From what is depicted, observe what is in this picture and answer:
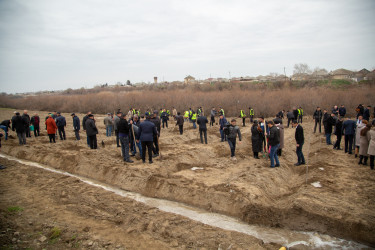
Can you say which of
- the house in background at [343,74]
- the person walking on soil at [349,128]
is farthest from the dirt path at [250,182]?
the house in background at [343,74]

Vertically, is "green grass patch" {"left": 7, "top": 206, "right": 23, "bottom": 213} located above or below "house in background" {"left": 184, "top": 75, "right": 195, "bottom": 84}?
below

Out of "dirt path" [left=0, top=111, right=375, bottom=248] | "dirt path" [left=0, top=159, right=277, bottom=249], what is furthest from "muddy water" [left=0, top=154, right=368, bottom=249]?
"dirt path" [left=0, top=159, right=277, bottom=249]

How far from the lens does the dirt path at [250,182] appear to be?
5.66 meters

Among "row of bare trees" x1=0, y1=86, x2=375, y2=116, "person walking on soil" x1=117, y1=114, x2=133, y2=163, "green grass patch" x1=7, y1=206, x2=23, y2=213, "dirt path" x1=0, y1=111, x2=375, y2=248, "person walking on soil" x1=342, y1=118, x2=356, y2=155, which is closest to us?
"dirt path" x1=0, y1=111, x2=375, y2=248

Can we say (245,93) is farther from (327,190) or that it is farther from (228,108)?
(327,190)

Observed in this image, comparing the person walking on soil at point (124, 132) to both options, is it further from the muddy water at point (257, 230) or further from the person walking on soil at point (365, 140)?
the person walking on soil at point (365, 140)

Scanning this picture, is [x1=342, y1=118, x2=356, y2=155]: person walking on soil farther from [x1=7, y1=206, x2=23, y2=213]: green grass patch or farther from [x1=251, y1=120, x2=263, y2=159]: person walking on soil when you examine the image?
[x1=7, y1=206, x2=23, y2=213]: green grass patch

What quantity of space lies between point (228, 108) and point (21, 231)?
29.6m

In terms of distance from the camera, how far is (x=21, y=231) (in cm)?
500

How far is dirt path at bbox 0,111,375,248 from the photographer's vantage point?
5.66 m

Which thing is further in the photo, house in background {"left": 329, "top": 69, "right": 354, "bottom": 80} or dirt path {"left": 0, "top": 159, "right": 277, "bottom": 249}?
house in background {"left": 329, "top": 69, "right": 354, "bottom": 80}

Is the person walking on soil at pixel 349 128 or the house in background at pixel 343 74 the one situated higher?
the house in background at pixel 343 74

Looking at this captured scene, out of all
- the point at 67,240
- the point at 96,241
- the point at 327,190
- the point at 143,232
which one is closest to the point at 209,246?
the point at 143,232

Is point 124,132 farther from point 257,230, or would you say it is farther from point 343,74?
point 343,74
